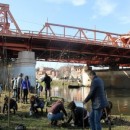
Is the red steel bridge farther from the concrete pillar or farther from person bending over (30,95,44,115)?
person bending over (30,95,44,115)

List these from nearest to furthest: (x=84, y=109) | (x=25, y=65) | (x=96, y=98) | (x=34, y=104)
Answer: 1. (x=96, y=98)
2. (x=84, y=109)
3. (x=34, y=104)
4. (x=25, y=65)

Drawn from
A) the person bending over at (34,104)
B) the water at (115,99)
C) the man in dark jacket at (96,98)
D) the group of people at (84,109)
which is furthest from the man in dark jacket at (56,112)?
the water at (115,99)

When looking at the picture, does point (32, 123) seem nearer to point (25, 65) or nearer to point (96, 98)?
point (96, 98)

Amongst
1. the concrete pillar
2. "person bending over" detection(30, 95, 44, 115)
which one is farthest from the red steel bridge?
"person bending over" detection(30, 95, 44, 115)

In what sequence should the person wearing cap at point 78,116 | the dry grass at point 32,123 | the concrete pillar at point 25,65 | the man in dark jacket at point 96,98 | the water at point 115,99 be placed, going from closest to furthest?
the man in dark jacket at point 96,98, the dry grass at point 32,123, the person wearing cap at point 78,116, the water at point 115,99, the concrete pillar at point 25,65

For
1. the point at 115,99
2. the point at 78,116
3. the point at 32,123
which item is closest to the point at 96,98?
the point at 78,116

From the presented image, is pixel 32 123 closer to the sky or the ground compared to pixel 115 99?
closer to the sky

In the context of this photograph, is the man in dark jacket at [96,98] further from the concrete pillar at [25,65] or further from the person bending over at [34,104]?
the concrete pillar at [25,65]

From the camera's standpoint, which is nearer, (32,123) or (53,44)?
(32,123)

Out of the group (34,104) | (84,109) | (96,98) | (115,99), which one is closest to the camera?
(96,98)

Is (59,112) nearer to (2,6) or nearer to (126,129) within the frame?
(126,129)

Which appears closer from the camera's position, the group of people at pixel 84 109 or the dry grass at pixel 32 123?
the group of people at pixel 84 109

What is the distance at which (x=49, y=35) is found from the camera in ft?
160

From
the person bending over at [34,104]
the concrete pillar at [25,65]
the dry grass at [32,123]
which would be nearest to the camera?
the dry grass at [32,123]
